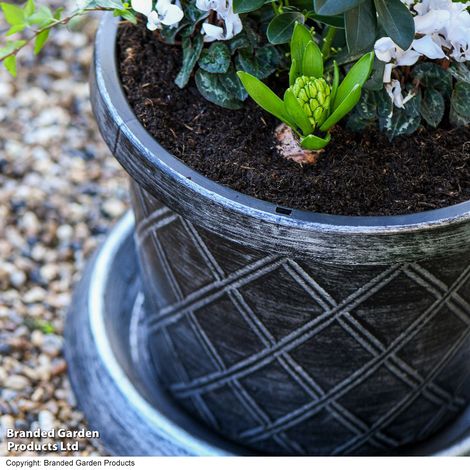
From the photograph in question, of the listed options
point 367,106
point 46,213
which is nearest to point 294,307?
point 367,106

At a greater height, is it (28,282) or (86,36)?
(86,36)

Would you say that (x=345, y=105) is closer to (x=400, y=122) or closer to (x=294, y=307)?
(x=400, y=122)

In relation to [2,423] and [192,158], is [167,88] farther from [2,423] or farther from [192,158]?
[2,423]

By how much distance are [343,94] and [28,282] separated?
1.07 meters

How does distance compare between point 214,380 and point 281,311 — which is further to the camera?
point 214,380

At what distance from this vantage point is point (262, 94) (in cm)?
99

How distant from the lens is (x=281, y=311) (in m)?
1.12

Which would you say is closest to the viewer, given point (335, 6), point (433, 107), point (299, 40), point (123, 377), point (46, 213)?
point (335, 6)

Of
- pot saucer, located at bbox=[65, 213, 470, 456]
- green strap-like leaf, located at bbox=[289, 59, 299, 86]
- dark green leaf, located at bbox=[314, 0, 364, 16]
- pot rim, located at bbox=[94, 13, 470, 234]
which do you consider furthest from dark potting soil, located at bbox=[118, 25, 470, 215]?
pot saucer, located at bbox=[65, 213, 470, 456]

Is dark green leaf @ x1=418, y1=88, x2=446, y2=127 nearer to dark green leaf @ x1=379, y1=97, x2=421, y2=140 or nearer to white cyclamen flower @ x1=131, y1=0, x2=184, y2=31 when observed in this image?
dark green leaf @ x1=379, y1=97, x2=421, y2=140

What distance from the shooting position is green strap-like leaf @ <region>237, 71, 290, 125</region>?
0.98 meters

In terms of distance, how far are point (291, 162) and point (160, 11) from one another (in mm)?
272

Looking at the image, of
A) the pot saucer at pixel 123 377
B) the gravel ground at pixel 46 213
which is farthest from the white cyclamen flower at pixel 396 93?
the gravel ground at pixel 46 213
